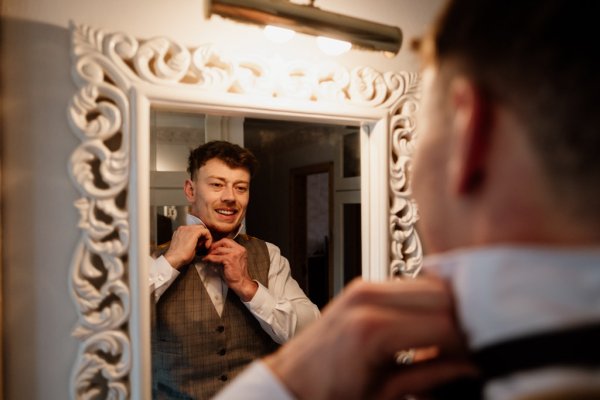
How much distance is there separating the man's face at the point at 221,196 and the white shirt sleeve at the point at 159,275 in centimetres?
10

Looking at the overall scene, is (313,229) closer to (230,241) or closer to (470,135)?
(230,241)

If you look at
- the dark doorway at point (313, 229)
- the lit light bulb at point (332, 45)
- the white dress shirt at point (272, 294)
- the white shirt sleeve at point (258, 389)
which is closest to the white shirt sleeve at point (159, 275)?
the white dress shirt at point (272, 294)

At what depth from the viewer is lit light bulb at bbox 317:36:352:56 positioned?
0.74 metres

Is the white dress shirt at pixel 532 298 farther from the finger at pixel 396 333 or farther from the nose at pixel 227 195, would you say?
the nose at pixel 227 195

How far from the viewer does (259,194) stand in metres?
0.73

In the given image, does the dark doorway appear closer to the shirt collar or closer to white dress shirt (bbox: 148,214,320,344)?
white dress shirt (bbox: 148,214,320,344)

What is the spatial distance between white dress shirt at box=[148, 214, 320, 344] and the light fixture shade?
342 millimetres

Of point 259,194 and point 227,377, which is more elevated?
point 259,194

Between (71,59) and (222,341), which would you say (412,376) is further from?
(71,59)

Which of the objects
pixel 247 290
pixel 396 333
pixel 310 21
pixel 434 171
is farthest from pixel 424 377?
pixel 310 21

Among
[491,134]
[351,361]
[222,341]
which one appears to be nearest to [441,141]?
[491,134]

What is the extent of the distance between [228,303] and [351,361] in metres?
0.45

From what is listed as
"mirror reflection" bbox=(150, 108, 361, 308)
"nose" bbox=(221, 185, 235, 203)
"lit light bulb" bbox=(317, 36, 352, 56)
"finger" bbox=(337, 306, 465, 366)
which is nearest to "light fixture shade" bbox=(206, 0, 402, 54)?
"lit light bulb" bbox=(317, 36, 352, 56)

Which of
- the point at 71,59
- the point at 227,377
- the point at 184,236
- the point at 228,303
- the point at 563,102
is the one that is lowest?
the point at 227,377
